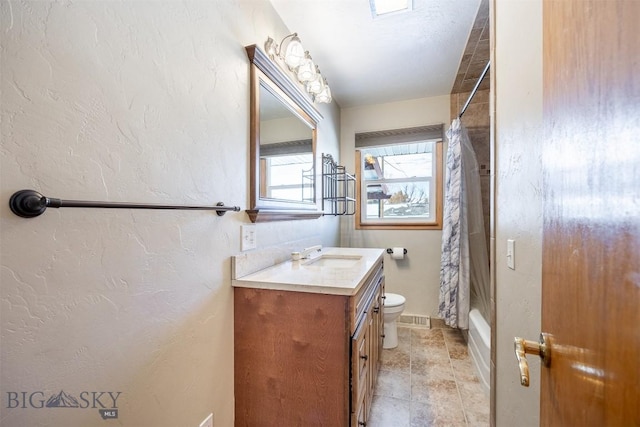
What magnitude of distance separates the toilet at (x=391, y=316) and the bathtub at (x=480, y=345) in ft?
1.89

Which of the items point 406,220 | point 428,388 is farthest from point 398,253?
point 428,388

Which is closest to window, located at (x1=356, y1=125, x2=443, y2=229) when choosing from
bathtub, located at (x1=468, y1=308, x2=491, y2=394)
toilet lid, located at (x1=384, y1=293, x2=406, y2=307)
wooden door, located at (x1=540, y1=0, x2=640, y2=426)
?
toilet lid, located at (x1=384, y1=293, x2=406, y2=307)

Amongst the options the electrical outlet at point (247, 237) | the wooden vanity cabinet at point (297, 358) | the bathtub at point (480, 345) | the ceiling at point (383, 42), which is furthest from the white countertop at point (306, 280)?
the ceiling at point (383, 42)

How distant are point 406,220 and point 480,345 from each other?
1.41m

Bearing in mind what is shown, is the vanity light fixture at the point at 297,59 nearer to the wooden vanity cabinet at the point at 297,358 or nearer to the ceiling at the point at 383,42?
the ceiling at the point at 383,42

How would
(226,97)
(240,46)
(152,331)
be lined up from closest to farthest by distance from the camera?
(152,331) < (226,97) < (240,46)

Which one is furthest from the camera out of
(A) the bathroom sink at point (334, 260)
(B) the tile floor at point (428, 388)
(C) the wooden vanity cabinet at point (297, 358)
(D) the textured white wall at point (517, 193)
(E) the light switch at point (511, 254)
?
(A) the bathroom sink at point (334, 260)

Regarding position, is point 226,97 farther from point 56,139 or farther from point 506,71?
point 506,71

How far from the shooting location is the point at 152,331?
854 mm

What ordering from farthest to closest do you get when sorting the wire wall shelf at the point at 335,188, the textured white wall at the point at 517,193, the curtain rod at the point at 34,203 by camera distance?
the wire wall shelf at the point at 335,188, the textured white wall at the point at 517,193, the curtain rod at the point at 34,203

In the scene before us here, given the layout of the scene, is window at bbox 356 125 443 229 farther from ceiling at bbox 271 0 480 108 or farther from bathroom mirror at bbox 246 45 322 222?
bathroom mirror at bbox 246 45 322 222

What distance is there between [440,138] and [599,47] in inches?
105

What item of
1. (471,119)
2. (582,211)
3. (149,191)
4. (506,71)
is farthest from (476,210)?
(149,191)

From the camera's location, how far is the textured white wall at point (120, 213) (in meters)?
0.58
